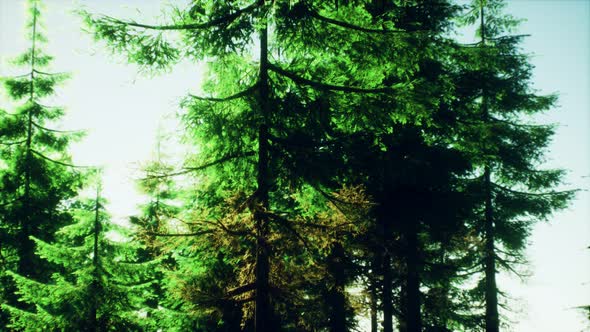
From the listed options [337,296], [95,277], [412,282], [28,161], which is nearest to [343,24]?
[412,282]

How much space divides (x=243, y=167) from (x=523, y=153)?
1366cm

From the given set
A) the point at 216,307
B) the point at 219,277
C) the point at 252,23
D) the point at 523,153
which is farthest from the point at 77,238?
the point at 523,153

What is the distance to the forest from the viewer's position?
557 centimetres

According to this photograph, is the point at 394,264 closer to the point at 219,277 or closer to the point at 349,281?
the point at 349,281

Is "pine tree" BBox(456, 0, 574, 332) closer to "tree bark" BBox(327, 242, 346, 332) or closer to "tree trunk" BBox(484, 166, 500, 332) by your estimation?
"tree trunk" BBox(484, 166, 500, 332)

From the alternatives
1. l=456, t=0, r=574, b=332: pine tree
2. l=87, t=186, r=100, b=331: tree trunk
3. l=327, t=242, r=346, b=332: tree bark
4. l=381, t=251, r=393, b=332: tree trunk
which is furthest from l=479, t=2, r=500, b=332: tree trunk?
l=87, t=186, r=100, b=331: tree trunk

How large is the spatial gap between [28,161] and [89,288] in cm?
650

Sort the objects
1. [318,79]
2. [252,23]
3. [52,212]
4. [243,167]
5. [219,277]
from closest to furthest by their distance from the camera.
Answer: [252,23] < [318,79] < [243,167] < [219,277] < [52,212]

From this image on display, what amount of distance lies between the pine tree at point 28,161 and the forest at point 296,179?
0.06 metres

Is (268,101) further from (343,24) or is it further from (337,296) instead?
(337,296)

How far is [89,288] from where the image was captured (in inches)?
361

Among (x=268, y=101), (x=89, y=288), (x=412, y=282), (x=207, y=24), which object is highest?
(x=207, y=24)

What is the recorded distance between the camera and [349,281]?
1105 centimetres

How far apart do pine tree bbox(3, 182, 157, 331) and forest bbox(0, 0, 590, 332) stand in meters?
0.05
